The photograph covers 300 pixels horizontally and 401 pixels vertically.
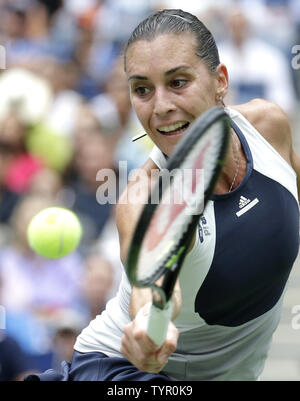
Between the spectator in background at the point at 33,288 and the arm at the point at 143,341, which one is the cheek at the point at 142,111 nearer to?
the arm at the point at 143,341

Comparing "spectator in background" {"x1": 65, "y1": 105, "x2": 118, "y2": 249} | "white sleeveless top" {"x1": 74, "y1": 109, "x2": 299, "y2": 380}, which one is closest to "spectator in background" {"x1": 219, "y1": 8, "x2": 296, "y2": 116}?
"spectator in background" {"x1": 65, "y1": 105, "x2": 118, "y2": 249}

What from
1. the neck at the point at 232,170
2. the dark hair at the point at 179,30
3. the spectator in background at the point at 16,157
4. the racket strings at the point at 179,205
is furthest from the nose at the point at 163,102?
the spectator in background at the point at 16,157

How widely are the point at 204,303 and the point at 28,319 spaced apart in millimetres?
2425

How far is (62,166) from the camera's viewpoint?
17.2 feet

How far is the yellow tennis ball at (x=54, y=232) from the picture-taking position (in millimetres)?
3713

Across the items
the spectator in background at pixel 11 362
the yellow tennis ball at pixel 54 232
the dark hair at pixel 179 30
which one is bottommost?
the spectator in background at pixel 11 362

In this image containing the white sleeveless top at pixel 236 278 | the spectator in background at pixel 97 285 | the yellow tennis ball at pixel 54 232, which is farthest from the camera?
the spectator in background at pixel 97 285

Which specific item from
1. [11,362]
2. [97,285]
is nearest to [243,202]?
[97,285]

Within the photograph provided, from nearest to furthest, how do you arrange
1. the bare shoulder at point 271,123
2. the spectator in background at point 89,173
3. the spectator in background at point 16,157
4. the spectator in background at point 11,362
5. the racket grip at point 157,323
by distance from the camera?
the racket grip at point 157,323, the bare shoulder at point 271,123, the spectator in background at point 11,362, the spectator in background at point 89,173, the spectator in background at point 16,157

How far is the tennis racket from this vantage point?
5.63 ft

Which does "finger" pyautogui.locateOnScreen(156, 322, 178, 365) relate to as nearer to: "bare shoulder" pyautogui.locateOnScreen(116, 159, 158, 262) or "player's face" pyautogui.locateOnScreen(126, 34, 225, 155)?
"bare shoulder" pyautogui.locateOnScreen(116, 159, 158, 262)

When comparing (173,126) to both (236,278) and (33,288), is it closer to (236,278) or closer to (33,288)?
(236,278)

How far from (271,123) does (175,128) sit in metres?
0.54

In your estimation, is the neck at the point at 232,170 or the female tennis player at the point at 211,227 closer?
the female tennis player at the point at 211,227
